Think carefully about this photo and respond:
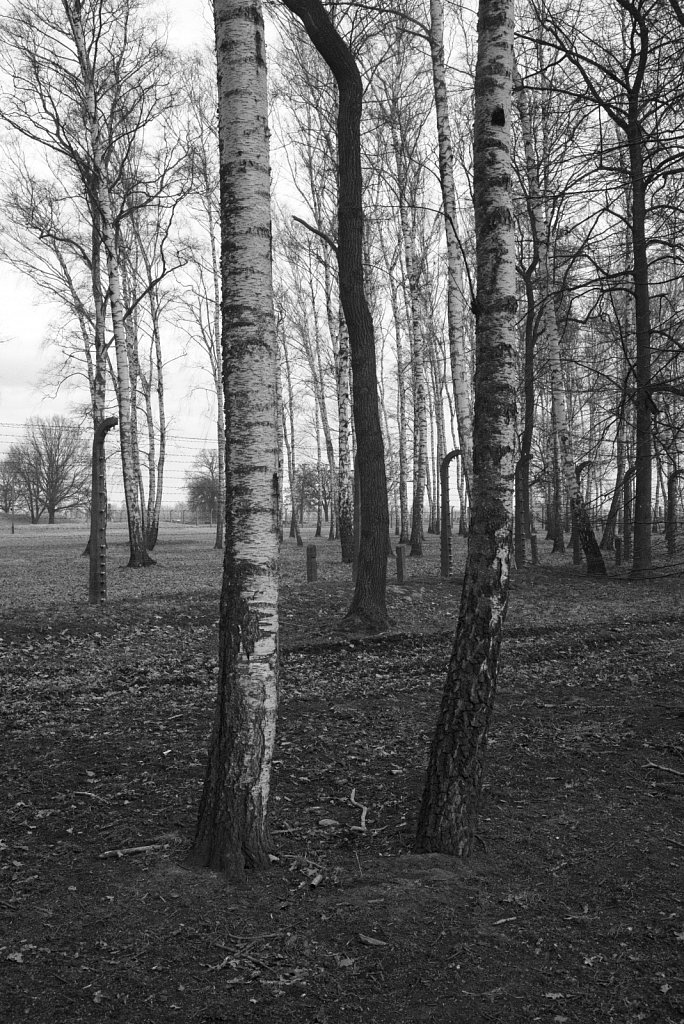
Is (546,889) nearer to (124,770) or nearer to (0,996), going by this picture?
(0,996)

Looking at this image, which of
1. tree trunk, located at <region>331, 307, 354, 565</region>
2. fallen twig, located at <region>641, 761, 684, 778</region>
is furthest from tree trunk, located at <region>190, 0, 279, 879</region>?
tree trunk, located at <region>331, 307, 354, 565</region>

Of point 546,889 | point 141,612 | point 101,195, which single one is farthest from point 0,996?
point 101,195

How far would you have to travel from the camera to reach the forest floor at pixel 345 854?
2908 millimetres

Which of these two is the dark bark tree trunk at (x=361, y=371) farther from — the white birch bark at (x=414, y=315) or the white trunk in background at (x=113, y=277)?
the white birch bark at (x=414, y=315)

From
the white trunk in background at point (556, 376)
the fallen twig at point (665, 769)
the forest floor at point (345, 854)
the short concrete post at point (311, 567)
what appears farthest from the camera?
the white trunk in background at point (556, 376)

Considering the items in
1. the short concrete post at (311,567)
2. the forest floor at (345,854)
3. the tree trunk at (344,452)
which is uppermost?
the tree trunk at (344,452)

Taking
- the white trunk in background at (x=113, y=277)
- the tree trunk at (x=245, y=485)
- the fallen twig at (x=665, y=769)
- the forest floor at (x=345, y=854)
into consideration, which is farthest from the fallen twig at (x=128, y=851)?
the white trunk in background at (x=113, y=277)

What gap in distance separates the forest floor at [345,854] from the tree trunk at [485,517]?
13.7 inches

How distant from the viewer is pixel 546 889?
3.63 m

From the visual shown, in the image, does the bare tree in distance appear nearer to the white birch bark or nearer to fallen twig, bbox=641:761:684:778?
the white birch bark

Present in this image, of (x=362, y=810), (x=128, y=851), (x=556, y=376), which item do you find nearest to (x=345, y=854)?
(x=362, y=810)

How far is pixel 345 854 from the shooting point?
13.1 feet

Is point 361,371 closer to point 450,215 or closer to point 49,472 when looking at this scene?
point 450,215

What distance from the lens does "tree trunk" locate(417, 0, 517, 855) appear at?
383cm
